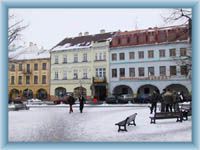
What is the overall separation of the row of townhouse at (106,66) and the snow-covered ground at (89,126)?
421mm

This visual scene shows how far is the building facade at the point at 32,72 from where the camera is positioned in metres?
8.39

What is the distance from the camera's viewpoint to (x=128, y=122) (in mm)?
7918

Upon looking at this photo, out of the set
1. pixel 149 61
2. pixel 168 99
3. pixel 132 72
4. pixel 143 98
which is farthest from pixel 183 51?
pixel 143 98

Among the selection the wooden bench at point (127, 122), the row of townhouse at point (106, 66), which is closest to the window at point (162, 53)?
the row of townhouse at point (106, 66)

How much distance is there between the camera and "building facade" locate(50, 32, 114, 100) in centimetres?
878

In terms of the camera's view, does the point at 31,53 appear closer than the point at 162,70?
No

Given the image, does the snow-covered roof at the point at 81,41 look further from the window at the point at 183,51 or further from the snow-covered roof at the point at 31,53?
the window at the point at 183,51

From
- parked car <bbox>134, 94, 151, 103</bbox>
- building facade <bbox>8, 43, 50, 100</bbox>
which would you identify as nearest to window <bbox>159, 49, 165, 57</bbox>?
parked car <bbox>134, 94, 151, 103</bbox>

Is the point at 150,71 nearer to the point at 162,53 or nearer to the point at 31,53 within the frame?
the point at 162,53

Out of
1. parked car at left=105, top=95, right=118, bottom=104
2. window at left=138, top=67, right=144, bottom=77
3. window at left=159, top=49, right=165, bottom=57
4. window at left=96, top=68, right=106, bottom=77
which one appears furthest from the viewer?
parked car at left=105, top=95, right=118, bottom=104

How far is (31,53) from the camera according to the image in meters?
8.72

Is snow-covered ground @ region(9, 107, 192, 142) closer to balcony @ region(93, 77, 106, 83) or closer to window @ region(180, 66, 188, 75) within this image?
balcony @ region(93, 77, 106, 83)

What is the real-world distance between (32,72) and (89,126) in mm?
1861
